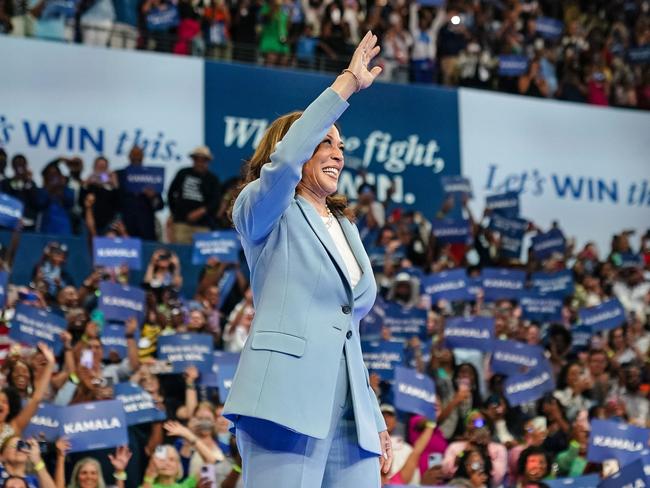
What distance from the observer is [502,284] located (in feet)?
29.6

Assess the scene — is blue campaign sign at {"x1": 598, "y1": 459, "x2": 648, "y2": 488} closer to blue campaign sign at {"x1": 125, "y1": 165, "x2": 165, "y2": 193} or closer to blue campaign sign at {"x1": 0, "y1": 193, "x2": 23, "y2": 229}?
blue campaign sign at {"x1": 0, "y1": 193, "x2": 23, "y2": 229}

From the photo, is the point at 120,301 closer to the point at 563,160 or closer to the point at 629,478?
the point at 629,478

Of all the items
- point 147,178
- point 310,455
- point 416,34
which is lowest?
point 310,455

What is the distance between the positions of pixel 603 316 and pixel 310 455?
22.4 feet

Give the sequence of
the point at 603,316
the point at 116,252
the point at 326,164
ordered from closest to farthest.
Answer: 1. the point at 326,164
2. the point at 116,252
3. the point at 603,316

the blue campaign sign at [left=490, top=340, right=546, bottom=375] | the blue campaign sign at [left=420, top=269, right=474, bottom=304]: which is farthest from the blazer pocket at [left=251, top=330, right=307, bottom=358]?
the blue campaign sign at [left=420, top=269, right=474, bottom=304]

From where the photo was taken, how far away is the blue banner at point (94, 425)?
5.62 meters

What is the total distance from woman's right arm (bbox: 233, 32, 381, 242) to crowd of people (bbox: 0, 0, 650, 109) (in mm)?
8157

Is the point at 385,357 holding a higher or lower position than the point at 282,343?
lower

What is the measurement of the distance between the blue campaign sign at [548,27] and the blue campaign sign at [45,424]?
7.88 metres

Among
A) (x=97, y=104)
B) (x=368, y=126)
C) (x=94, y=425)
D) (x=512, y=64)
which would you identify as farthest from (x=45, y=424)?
(x=512, y=64)

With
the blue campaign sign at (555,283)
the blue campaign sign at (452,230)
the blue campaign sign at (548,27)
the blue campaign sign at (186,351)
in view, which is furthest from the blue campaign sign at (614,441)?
the blue campaign sign at (548,27)

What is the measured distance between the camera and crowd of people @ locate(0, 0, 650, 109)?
10.6 metres

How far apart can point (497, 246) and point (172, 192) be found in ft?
8.91
